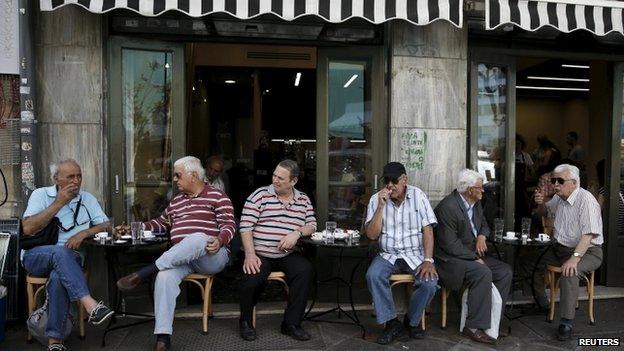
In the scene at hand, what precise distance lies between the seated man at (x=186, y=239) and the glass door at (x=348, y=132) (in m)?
1.21

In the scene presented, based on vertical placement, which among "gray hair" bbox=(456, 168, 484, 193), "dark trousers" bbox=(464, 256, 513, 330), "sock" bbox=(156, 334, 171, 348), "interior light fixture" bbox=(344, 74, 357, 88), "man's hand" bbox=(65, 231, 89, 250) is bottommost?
"sock" bbox=(156, 334, 171, 348)

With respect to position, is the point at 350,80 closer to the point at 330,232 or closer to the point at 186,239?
the point at 330,232

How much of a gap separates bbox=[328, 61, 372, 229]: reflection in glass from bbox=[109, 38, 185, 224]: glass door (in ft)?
4.64

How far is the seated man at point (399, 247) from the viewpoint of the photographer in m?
4.01

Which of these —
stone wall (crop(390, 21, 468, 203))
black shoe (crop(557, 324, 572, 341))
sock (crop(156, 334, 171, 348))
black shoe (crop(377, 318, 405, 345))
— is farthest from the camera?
stone wall (crop(390, 21, 468, 203))

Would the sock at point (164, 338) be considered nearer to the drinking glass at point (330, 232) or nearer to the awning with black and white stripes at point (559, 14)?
the drinking glass at point (330, 232)

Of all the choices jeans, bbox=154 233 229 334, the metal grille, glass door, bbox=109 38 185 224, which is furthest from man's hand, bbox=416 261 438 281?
the metal grille

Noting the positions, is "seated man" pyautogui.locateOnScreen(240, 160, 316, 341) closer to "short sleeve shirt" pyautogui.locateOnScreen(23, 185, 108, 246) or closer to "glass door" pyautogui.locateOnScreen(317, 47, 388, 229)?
"glass door" pyautogui.locateOnScreen(317, 47, 388, 229)

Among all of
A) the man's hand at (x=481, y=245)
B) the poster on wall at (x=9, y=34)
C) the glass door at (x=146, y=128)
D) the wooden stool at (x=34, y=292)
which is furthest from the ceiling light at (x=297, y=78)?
the wooden stool at (x=34, y=292)

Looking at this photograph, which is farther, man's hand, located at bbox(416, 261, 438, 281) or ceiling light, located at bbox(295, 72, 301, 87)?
ceiling light, located at bbox(295, 72, 301, 87)

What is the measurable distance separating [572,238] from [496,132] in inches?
53.0

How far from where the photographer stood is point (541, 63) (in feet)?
29.3

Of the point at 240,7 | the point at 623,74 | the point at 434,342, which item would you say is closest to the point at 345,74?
the point at 240,7

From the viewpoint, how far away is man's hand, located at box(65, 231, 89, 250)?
394 cm
